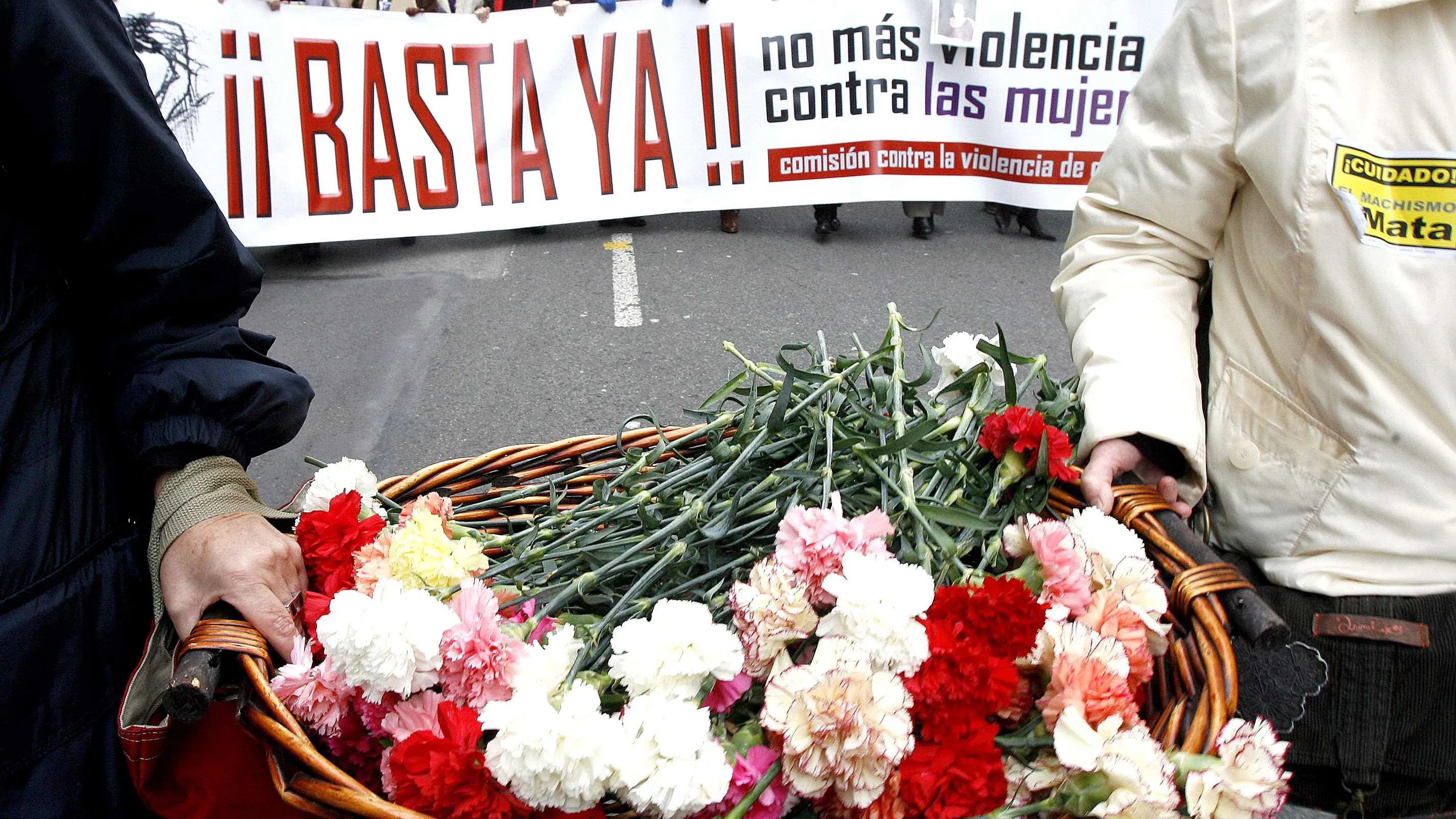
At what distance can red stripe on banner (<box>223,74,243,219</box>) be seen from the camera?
536cm

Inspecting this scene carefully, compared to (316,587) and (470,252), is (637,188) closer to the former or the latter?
(470,252)

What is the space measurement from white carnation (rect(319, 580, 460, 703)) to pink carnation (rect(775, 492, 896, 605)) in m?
0.39

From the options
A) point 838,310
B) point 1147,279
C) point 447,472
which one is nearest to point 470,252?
point 838,310

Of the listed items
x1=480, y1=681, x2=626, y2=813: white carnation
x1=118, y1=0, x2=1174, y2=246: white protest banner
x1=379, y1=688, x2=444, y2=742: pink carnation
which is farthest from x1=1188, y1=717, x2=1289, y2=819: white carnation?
x1=118, y1=0, x2=1174, y2=246: white protest banner

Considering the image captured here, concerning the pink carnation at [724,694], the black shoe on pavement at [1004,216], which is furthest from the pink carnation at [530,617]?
the black shoe on pavement at [1004,216]

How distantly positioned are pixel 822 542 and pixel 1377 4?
0.92m

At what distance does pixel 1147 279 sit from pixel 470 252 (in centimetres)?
523

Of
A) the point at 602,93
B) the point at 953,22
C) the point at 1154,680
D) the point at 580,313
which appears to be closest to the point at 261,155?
the point at 602,93

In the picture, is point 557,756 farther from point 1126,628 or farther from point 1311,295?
point 1311,295

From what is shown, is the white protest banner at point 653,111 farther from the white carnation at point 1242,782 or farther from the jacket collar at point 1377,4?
the white carnation at point 1242,782

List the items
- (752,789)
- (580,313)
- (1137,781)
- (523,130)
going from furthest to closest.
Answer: (523,130) < (580,313) < (752,789) < (1137,781)

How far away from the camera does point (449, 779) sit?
2.95ft

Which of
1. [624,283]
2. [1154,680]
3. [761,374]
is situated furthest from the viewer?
[624,283]

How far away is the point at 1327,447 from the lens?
1.17 metres
